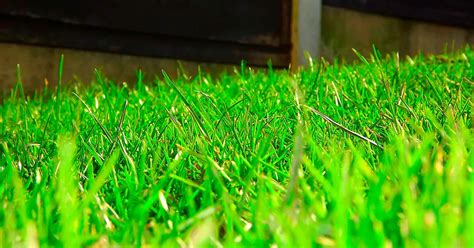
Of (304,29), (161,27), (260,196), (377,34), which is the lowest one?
(377,34)

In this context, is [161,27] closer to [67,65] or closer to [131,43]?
[131,43]

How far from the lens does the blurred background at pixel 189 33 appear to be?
292cm

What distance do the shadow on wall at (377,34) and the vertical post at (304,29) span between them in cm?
12

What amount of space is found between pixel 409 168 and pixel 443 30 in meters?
4.66

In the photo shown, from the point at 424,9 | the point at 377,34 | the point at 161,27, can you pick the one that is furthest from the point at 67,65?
the point at 424,9

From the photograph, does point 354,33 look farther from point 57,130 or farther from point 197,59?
point 57,130

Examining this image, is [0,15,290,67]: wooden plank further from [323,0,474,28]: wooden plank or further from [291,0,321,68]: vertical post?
[323,0,474,28]: wooden plank

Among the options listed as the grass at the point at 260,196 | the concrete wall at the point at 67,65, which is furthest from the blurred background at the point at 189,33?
the grass at the point at 260,196

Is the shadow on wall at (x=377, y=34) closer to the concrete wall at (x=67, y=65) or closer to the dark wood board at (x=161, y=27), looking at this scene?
the dark wood board at (x=161, y=27)

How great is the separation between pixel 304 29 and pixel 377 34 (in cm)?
84

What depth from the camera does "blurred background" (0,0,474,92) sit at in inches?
115

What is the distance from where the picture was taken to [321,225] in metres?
0.46

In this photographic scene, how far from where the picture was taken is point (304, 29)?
3885 millimetres

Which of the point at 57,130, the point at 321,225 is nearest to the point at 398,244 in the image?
the point at 321,225
